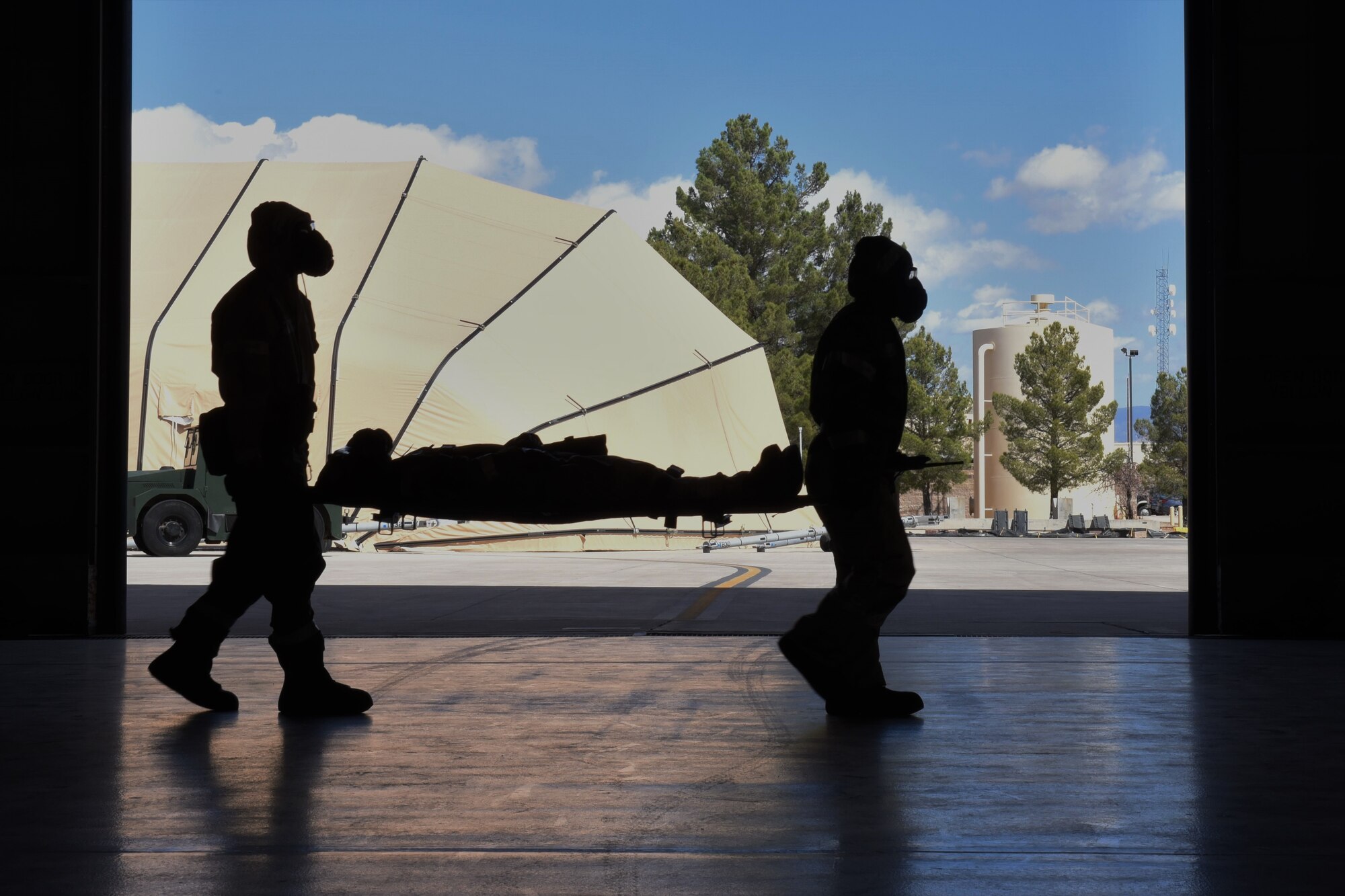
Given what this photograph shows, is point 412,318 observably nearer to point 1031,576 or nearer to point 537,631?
point 1031,576

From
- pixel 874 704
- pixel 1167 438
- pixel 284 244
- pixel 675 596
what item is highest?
pixel 1167 438

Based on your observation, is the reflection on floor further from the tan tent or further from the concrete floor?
the tan tent

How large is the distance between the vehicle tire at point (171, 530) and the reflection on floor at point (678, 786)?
1452 centimetres

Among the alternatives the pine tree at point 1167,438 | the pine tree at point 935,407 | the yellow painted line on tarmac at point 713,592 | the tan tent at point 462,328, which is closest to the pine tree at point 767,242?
the pine tree at point 935,407

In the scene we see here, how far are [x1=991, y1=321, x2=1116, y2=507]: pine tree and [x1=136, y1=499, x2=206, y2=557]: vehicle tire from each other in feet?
122

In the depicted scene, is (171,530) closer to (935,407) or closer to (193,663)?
(193,663)

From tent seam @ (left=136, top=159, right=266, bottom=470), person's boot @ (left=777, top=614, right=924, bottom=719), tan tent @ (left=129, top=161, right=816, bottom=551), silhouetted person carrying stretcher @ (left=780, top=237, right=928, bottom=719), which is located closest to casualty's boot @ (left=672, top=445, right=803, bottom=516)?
silhouetted person carrying stretcher @ (left=780, top=237, right=928, bottom=719)

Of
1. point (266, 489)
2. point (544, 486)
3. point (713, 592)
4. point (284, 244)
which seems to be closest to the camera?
point (544, 486)

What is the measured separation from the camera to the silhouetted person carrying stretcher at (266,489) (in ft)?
15.1

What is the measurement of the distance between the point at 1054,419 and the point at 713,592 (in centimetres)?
4210

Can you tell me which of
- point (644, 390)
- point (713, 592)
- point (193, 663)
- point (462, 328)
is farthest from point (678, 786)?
point (644, 390)

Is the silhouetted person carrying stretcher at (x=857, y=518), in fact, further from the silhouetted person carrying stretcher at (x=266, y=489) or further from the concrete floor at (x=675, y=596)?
the concrete floor at (x=675, y=596)

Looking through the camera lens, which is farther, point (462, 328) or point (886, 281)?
point (462, 328)

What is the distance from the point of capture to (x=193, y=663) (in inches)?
186
